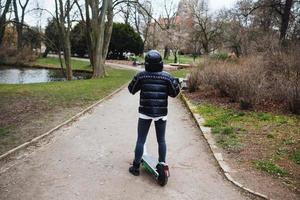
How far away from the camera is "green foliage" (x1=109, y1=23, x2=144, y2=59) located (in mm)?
52312

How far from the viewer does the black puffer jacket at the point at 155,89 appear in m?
5.84

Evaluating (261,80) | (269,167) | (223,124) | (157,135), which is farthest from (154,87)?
(261,80)

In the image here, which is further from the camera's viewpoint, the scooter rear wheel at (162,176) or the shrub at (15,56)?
the shrub at (15,56)

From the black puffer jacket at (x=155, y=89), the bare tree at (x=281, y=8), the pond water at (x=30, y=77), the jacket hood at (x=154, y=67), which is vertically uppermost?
the bare tree at (x=281, y=8)

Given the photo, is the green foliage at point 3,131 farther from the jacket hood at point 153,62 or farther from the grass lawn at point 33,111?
the jacket hood at point 153,62

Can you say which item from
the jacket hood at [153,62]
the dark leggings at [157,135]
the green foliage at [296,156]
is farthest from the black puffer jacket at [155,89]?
the green foliage at [296,156]

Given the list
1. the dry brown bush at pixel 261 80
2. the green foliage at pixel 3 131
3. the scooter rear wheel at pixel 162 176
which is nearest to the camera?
the scooter rear wheel at pixel 162 176

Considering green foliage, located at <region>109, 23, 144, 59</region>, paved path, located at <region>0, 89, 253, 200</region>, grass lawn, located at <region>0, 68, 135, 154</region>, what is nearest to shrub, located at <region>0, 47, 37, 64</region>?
green foliage, located at <region>109, 23, 144, 59</region>

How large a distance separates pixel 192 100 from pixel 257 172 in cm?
882

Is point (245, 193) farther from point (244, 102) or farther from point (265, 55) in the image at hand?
point (265, 55)

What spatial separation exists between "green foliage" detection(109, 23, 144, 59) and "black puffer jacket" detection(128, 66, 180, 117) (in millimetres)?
47225

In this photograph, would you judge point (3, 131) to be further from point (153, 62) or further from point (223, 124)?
point (223, 124)

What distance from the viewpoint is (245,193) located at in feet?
18.5

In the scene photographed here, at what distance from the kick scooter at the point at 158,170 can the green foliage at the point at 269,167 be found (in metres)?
1.84
